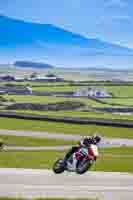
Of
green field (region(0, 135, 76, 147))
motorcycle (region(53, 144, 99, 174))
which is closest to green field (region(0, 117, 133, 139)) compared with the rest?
green field (region(0, 135, 76, 147))

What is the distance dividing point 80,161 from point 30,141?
34.0 meters

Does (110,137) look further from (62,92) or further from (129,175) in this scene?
(62,92)

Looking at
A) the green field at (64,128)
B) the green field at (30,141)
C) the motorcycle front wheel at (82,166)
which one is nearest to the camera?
the motorcycle front wheel at (82,166)

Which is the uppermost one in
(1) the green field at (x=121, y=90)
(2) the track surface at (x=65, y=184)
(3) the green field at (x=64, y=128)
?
(1) the green field at (x=121, y=90)

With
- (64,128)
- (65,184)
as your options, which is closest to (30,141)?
(64,128)

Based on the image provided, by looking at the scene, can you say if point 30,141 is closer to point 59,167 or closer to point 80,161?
point 59,167

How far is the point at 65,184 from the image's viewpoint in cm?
1698

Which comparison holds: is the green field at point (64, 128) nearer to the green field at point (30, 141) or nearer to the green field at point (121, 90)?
the green field at point (30, 141)

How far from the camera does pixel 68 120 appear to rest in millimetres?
64625

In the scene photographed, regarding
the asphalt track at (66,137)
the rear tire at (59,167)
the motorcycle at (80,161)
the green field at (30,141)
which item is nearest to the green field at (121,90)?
the asphalt track at (66,137)

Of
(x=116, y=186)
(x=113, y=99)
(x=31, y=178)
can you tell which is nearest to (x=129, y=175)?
(x=116, y=186)

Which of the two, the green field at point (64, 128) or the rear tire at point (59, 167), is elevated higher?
the rear tire at point (59, 167)

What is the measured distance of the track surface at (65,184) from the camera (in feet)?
51.8

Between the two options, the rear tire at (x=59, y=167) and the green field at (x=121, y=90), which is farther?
the green field at (x=121, y=90)
